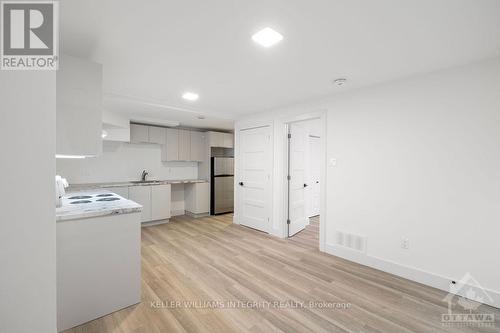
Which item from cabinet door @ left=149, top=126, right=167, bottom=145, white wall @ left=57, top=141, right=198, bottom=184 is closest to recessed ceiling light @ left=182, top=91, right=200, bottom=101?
cabinet door @ left=149, top=126, right=167, bottom=145

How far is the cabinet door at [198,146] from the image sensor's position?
5.86 metres

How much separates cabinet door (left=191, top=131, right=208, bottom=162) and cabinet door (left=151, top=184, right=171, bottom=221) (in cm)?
121

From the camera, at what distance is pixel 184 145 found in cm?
570

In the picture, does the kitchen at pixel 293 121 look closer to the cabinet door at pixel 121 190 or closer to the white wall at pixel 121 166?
the cabinet door at pixel 121 190

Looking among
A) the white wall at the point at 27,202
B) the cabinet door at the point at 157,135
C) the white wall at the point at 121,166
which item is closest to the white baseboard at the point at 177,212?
A: the white wall at the point at 121,166

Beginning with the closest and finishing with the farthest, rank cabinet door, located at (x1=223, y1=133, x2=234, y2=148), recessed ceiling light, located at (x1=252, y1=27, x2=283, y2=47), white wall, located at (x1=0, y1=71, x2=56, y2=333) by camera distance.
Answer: white wall, located at (x1=0, y1=71, x2=56, y2=333)
recessed ceiling light, located at (x1=252, y1=27, x2=283, y2=47)
cabinet door, located at (x1=223, y1=133, x2=234, y2=148)

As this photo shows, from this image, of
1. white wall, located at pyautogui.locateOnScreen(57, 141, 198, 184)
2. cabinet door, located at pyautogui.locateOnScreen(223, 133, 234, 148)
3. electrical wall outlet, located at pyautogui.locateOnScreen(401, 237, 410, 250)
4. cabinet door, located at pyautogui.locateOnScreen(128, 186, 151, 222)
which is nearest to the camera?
electrical wall outlet, located at pyautogui.locateOnScreen(401, 237, 410, 250)

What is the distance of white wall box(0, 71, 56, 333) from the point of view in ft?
2.77

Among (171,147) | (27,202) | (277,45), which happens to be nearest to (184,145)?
(171,147)

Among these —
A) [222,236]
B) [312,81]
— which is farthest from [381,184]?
[222,236]

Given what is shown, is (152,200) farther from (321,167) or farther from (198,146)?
(321,167)

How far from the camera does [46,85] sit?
0.93m

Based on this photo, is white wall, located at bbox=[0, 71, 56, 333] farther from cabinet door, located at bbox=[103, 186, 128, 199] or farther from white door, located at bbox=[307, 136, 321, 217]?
white door, located at bbox=[307, 136, 321, 217]
